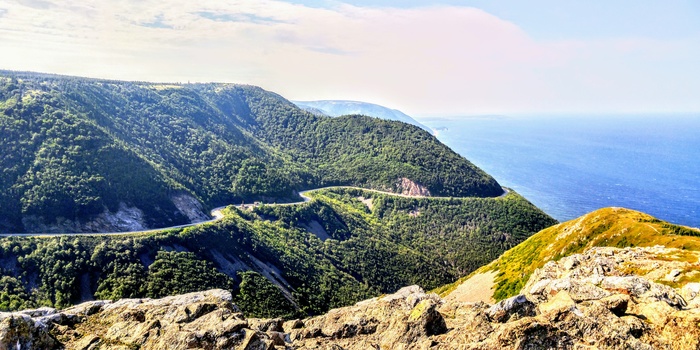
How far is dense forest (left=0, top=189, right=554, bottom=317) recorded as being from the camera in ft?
270

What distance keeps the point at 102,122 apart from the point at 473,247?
151643 mm

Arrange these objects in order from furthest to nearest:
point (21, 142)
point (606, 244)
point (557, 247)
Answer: point (21, 142), point (557, 247), point (606, 244)

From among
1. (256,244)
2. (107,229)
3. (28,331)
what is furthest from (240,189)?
(28,331)

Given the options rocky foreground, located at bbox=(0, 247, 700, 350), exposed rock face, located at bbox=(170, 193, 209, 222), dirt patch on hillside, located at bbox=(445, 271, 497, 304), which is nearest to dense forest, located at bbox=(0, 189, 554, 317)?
exposed rock face, located at bbox=(170, 193, 209, 222)

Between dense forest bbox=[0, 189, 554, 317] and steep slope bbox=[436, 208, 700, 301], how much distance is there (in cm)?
4187

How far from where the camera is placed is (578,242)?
7725 centimetres

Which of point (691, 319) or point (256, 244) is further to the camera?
point (256, 244)

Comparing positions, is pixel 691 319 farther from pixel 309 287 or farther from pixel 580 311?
pixel 309 287

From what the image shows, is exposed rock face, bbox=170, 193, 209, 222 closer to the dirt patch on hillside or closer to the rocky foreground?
the dirt patch on hillside

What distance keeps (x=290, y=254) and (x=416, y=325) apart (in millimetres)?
102251

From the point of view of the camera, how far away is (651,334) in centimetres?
2327

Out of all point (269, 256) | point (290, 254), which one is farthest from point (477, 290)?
point (269, 256)

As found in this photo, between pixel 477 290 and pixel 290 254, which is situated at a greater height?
pixel 477 290

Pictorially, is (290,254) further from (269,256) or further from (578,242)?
(578,242)
